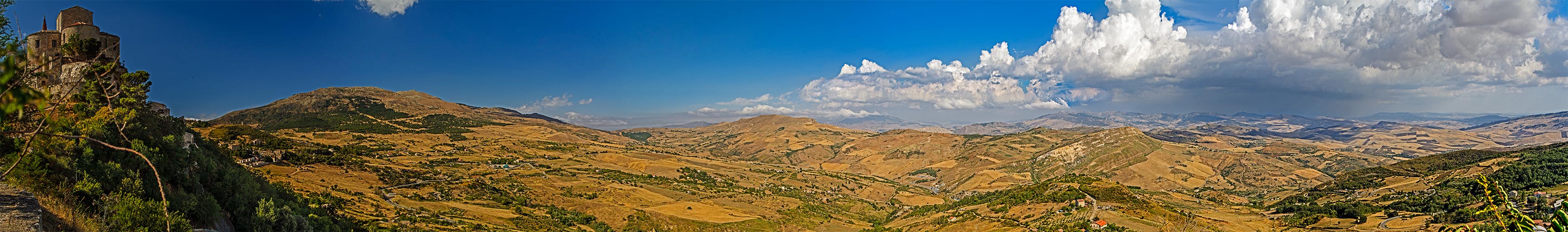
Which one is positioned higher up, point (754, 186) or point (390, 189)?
point (390, 189)

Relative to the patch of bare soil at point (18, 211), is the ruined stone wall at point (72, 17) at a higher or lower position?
higher

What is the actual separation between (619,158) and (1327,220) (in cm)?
15743

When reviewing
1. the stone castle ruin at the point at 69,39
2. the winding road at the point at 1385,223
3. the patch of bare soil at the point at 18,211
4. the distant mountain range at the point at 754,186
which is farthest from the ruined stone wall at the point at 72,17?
the winding road at the point at 1385,223

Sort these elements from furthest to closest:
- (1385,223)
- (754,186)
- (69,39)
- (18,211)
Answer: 1. (754,186)
2. (1385,223)
3. (69,39)
4. (18,211)

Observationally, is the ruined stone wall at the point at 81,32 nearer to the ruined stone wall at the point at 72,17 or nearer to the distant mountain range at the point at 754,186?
the ruined stone wall at the point at 72,17

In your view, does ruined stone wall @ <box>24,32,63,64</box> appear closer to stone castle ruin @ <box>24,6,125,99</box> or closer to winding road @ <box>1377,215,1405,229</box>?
stone castle ruin @ <box>24,6,125,99</box>

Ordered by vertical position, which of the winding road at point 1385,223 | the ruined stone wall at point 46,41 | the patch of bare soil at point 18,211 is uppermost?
the ruined stone wall at point 46,41

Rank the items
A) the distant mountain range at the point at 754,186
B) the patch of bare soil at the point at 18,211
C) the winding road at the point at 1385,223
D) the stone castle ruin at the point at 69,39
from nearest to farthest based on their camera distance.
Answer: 1. the patch of bare soil at the point at 18,211
2. the stone castle ruin at the point at 69,39
3. the winding road at the point at 1385,223
4. the distant mountain range at the point at 754,186

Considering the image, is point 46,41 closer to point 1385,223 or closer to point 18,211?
point 18,211

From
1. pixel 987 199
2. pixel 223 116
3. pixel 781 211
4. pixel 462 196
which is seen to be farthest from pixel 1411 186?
pixel 223 116

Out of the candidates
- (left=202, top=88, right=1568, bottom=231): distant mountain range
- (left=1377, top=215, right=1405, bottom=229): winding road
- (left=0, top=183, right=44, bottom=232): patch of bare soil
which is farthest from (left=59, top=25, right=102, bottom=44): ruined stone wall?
(left=1377, top=215, right=1405, bottom=229): winding road

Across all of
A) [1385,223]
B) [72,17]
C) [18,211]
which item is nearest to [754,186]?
[1385,223]

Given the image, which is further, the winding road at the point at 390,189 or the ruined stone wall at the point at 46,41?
the winding road at the point at 390,189

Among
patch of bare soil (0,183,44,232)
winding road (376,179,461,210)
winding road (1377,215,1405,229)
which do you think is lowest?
winding road (1377,215,1405,229)
